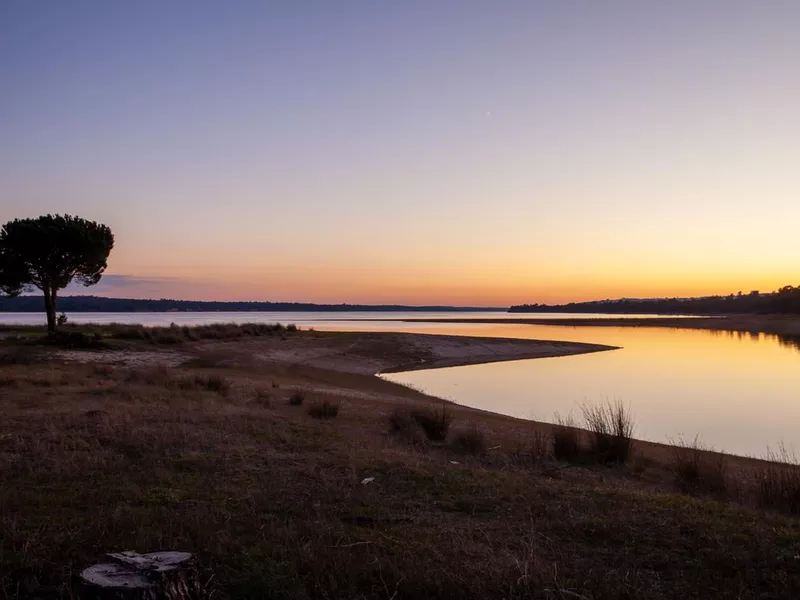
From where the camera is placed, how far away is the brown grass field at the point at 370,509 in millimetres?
4730

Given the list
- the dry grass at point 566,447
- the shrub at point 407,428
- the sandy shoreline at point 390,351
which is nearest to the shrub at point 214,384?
the shrub at point 407,428

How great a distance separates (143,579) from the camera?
4.20m

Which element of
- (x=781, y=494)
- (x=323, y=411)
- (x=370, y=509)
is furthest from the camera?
(x=323, y=411)

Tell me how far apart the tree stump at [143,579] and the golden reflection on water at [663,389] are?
44.5 feet

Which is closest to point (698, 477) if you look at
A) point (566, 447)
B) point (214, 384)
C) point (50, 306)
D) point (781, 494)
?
point (781, 494)

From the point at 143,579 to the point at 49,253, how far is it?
33886 millimetres

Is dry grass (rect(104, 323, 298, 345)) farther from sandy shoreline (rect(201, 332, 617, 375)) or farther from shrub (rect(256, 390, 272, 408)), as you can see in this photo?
shrub (rect(256, 390, 272, 408))

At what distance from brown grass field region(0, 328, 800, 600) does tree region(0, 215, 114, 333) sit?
22127 mm

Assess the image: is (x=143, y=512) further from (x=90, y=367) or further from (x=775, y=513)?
(x=90, y=367)

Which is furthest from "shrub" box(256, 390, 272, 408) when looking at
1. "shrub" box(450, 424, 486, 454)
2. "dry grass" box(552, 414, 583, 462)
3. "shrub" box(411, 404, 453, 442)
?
"dry grass" box(552, 414, 583, 462)

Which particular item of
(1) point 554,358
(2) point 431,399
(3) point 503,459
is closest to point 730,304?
(1) point 554,358

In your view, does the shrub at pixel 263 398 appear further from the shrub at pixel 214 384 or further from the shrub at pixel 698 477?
the shrub at pixel 698 477

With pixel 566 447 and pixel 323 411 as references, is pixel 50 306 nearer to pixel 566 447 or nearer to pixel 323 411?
pixel 323 411

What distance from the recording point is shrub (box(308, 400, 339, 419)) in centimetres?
1394
